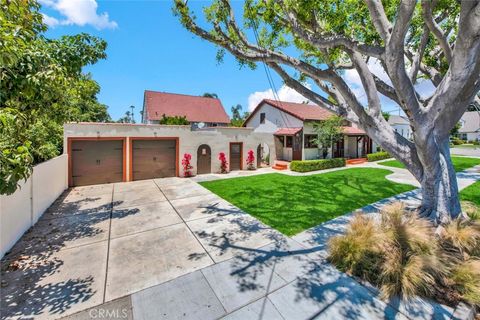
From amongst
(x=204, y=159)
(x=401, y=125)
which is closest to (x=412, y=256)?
(x=204, y=159)

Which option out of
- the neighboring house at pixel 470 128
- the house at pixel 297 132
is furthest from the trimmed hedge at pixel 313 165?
the neighboring house at pixel 470 128

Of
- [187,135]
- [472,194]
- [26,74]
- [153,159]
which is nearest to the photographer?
[26,74]

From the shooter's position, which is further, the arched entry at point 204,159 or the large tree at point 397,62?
the arched entry at point 204,159

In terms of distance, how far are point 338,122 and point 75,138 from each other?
59.6ft

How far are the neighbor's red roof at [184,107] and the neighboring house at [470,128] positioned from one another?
174 ft

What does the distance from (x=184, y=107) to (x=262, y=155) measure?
15186mm

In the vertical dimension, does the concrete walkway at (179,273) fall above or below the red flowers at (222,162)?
below

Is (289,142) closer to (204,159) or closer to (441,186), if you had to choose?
(204,159)

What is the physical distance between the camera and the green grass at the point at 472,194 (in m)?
8.68

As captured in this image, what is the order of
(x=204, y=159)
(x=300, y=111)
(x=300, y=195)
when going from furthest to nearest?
(x=300, y=111) → (x=204, y=159) → (x=300, y=195)

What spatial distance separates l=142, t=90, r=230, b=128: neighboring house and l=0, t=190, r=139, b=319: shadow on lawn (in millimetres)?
20561

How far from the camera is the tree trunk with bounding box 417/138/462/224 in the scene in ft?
16.2

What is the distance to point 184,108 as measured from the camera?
1143 inches

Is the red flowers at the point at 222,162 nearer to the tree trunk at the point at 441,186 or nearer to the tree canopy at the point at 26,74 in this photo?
the tree canopy at the point at 26,74
